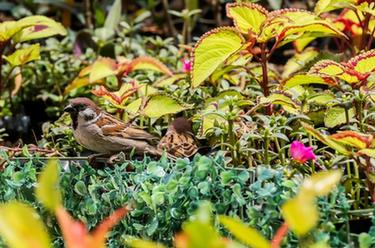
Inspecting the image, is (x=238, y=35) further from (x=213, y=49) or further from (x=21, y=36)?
(x=21, y=36)

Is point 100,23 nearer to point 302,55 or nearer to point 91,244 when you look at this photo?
point 302,55

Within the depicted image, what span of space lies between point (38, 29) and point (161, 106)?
37.4 inches

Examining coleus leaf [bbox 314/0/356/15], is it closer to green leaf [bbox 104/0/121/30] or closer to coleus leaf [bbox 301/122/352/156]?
coleus leaf [bbox 301/122/352/156]

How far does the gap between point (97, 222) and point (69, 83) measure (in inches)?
57.9

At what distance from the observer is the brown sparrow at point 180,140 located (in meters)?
2.47

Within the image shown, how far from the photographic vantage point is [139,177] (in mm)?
2152

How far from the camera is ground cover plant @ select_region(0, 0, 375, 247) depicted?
1796mm

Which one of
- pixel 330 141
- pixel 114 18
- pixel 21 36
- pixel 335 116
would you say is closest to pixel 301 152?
pixel 330 141

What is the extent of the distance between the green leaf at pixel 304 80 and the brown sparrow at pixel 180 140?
0.30 metres

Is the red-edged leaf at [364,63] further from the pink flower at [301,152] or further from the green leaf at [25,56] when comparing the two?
the green leaf at [25,56]

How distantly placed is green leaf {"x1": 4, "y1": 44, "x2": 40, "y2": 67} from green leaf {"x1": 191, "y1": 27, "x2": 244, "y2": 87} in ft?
2.77

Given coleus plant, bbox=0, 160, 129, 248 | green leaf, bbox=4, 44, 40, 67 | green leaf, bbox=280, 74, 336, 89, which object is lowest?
green leaf, bbox=4, 44, 40, 67

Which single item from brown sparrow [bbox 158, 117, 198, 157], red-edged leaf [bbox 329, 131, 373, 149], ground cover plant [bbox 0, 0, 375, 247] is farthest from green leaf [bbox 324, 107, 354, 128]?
red-edged leaf [bbox 329, 131, 373, 149]

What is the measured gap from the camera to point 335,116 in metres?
2.47
